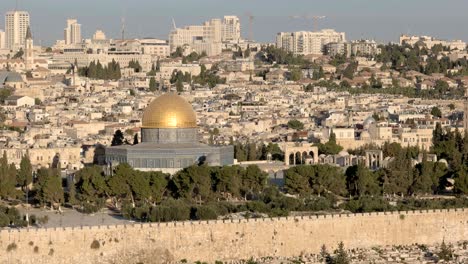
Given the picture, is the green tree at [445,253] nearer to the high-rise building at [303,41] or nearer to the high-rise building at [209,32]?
the high-rise building at [303,41]

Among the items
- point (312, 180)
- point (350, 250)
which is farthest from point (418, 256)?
point (312, 180)

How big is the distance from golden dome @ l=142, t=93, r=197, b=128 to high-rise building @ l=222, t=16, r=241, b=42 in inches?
4947

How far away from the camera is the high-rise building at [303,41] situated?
529 ft

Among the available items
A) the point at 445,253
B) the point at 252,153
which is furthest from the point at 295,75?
the point at 445,253

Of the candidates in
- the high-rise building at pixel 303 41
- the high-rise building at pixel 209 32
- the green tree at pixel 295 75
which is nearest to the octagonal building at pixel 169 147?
the green tree at pixel 295 75

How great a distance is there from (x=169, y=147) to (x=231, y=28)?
132600 mm

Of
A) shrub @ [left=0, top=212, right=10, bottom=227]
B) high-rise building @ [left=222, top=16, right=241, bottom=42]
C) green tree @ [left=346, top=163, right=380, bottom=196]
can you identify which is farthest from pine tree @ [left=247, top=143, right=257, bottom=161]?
high-rise building @ [left=222, top=16, right=241, bottom=42]

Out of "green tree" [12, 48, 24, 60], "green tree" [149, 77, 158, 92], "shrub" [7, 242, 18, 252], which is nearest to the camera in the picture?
"shrub" [7, 242, 18, 252]

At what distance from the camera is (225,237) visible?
40.4 meters

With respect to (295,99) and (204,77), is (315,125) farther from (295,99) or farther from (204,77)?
(204,77)

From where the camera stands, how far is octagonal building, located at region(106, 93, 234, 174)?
5238 cm

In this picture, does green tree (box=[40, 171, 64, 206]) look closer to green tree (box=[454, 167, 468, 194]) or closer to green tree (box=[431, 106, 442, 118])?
green tree (box=[454, 167, 468, 194])

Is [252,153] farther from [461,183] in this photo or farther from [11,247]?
[11,247]

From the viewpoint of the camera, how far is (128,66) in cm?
13188
